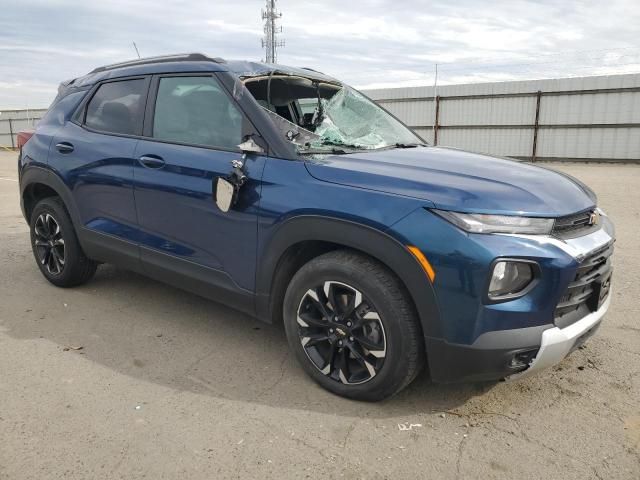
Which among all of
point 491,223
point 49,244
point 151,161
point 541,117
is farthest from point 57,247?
point 541,117

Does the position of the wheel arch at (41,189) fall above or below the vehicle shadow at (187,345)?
above

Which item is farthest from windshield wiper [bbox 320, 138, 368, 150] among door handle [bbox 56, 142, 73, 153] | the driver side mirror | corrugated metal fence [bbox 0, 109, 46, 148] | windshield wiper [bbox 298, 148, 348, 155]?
corrugated metal fence [bbox 0, 109, 46, 148]

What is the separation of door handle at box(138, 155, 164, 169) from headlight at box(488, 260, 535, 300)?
2.16m

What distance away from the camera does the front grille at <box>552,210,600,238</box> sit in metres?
2.47

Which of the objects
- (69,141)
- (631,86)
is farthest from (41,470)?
(631,86)

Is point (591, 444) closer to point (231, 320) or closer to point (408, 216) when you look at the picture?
point (408, 216)

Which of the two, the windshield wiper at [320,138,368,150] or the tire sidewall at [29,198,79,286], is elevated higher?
the windshield wiper at [320,138,368,150]

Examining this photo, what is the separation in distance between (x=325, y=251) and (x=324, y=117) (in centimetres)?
108

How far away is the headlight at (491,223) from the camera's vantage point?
90.9 inches

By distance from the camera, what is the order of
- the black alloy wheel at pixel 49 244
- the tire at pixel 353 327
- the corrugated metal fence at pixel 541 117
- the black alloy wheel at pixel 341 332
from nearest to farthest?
the tire at pixel 353 327 < the black alloy wheel at pixel 341 332 < the black alloy wheel at pixel 49 244 < the corrugated metal fence at pixel 541 117

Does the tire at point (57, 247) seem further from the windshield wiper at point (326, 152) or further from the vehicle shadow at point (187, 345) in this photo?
the windshield wiper at point (326, 152)

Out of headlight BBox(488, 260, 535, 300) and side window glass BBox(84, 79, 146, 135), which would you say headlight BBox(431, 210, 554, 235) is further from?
side window glass BBox(84, 79, 146, 135)

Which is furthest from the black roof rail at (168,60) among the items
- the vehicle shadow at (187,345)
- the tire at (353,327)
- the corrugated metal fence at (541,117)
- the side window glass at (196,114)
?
the corrugated metal fence at (541,117)

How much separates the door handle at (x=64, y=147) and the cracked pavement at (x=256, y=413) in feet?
4.18
